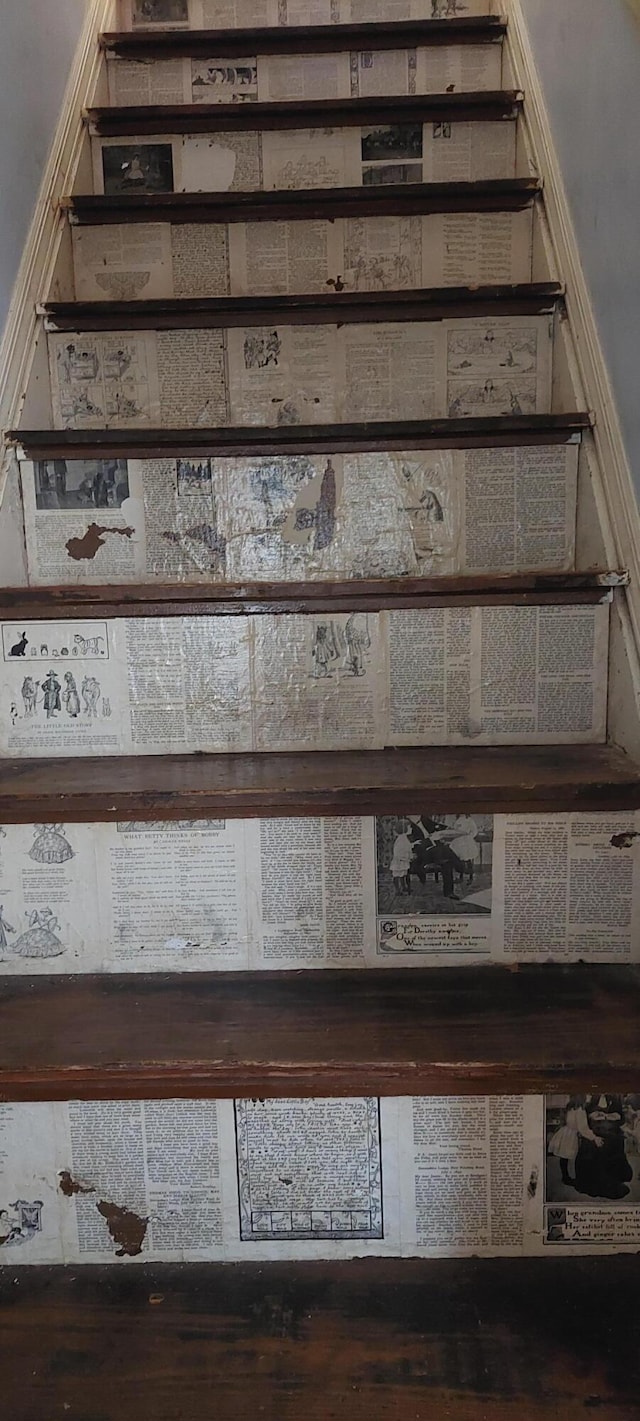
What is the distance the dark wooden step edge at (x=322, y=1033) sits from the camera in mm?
889

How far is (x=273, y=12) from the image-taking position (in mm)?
2133

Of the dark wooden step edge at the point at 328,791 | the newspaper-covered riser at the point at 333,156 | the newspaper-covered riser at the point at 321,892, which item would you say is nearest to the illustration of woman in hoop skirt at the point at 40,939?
the newspaper-covered riser at the point at 321,892

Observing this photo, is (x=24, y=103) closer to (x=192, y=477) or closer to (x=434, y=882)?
(x=192, y=477)

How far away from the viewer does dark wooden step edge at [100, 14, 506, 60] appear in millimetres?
1909

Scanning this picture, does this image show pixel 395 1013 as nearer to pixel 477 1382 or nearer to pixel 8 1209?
pixel 477 1382

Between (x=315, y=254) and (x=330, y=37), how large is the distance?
63cm

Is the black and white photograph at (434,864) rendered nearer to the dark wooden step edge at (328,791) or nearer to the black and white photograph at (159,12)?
the dark wooden step edge at (328,791)

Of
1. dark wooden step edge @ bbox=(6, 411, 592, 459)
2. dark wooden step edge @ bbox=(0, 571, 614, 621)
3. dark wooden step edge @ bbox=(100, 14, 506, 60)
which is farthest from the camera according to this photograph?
dark wooden step edge @ bbox=(100, 14, 506, 60)

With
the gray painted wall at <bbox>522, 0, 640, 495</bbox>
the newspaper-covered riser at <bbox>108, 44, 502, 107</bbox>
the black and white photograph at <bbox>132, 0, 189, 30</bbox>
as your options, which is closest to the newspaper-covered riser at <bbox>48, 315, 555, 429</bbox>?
the gray painted wall at <bbox>522, 0, 640, 495</bbox>

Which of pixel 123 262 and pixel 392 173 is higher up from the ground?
pixel 392 173

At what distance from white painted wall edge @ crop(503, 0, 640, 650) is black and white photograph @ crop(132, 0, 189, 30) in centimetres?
80

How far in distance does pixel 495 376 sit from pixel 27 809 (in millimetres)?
1039

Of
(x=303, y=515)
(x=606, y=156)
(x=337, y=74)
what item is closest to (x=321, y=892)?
(x=303, y=515)

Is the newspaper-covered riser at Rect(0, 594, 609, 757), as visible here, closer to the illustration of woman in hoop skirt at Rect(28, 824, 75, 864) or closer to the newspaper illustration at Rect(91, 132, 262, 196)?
the illustration of woman in hoop skirt at Rect(28, 824, 75, 864)
